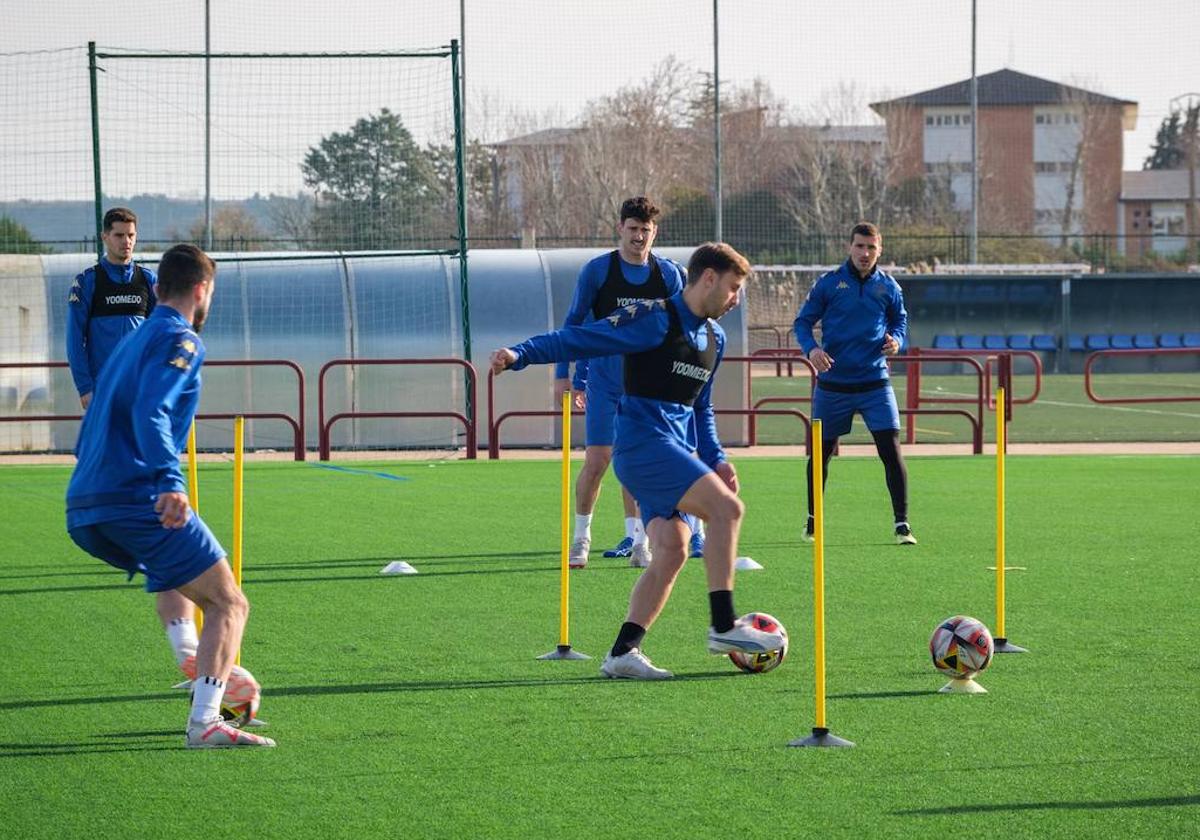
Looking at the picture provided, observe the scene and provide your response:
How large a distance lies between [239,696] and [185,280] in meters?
1.52

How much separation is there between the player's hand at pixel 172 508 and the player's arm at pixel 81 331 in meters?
6.40

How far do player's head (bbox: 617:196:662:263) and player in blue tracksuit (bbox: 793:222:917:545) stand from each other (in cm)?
191

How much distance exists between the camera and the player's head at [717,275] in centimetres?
709

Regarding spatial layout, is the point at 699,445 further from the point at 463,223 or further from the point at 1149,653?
the point at 463,223

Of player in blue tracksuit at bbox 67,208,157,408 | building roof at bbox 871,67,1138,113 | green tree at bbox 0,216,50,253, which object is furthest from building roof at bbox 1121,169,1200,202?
player in blue tracksuit at bbox 67,208,157,408

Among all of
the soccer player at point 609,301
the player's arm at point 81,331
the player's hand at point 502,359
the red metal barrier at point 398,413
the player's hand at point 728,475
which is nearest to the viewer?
the player's hand at point 502,359

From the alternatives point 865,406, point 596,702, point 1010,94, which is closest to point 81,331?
point 865,406

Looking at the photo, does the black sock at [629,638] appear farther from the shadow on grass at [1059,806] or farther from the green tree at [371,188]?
the green tree at [371,188]

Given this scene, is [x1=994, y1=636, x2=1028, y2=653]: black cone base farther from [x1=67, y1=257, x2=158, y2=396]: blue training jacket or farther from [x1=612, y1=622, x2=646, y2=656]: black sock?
[x1=67, y1=257, x2=158, y2=396]: blue training jacket

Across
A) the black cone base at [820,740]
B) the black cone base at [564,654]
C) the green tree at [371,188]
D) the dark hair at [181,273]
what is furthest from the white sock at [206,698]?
the green tree at [371,188]

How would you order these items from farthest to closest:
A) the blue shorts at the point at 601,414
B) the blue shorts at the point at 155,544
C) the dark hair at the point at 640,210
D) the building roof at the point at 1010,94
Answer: the building roof at the point at 1010,94, the blue shorts at the point at 601,414, the dark hair at the point at 640,210, the blue shorts at the point at 155,544

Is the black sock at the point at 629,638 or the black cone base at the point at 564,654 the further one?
the black cone base at the point at 564,654

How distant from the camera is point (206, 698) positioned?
20.0 ft

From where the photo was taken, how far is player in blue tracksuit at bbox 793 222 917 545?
12.0 m
